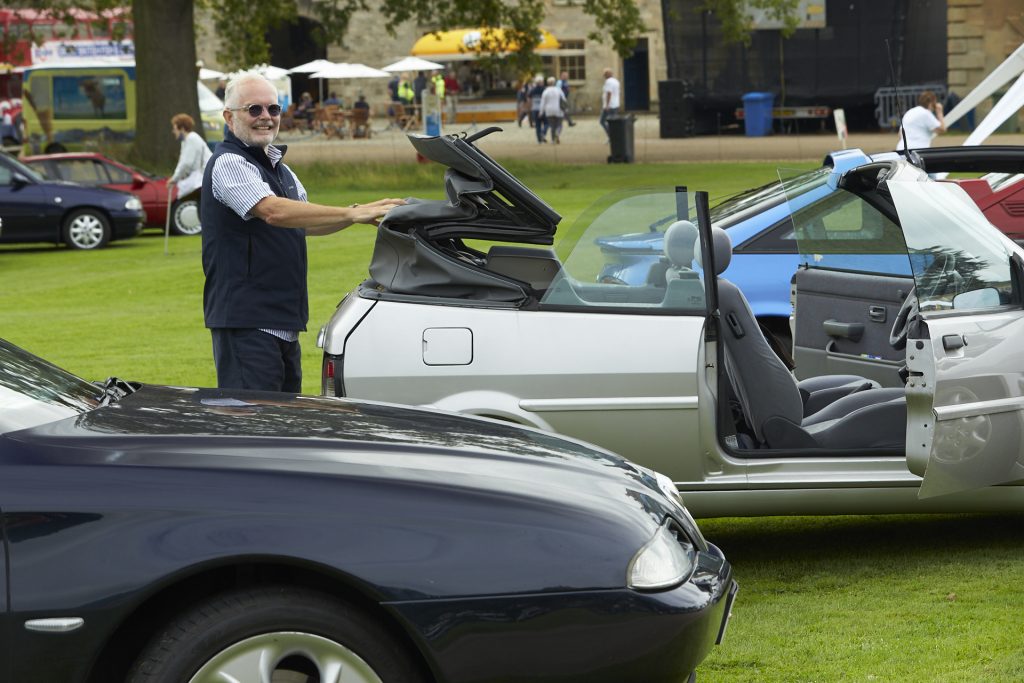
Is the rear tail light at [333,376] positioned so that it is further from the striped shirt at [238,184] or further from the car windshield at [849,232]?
the car windshield at [849,232]

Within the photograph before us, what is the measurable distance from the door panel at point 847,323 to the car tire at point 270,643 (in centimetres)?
423

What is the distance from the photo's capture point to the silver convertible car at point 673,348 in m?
5.54

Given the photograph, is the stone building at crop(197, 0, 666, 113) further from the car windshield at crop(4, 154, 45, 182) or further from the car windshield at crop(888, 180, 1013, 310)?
the car windshield at crop(888, 180, 1013, 310)

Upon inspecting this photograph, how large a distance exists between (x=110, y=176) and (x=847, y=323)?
58.1 feet

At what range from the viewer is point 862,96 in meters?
39.5

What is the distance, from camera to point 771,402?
592 cm

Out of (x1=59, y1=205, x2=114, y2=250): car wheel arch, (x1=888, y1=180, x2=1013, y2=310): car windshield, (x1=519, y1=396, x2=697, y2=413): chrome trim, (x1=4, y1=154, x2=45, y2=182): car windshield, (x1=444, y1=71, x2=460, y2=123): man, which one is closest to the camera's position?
(x1=888, y1=180, x2=1013, y2=310): car windshield

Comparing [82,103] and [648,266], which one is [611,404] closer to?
[648,266]

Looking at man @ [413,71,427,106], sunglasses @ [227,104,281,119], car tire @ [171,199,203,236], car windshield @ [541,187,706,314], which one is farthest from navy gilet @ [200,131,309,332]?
man @ [413,71,427,106]

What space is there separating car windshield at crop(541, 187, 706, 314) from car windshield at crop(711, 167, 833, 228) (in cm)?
240

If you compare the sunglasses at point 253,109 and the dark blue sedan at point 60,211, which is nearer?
the sunglasses at point 253,109

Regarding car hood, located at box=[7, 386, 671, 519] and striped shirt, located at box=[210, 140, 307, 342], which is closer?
car hood, located at box=[7, 386, 671, 519]

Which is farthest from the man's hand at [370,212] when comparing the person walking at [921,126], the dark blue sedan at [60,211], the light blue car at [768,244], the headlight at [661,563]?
the dark blue sedan at [60,211]

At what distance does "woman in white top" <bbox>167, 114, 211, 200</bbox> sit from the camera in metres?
20.1
